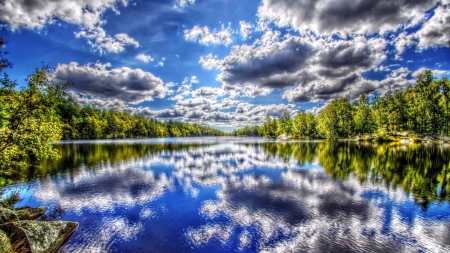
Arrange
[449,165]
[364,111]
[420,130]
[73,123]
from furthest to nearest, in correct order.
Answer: [73,123]
[364,111]
[420,130]
[449,165]

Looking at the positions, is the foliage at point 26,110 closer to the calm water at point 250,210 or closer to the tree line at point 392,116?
the calm water at point 250,210

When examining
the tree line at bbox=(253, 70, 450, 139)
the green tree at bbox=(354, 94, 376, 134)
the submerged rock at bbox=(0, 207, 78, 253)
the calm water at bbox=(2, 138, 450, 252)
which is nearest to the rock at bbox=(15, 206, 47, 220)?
the calm water at bbox=(2, 138, 450, 252)

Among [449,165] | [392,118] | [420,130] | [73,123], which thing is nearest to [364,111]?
[392,118]

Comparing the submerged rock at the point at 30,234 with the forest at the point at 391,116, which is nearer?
the submerged rock at the point at 30,234

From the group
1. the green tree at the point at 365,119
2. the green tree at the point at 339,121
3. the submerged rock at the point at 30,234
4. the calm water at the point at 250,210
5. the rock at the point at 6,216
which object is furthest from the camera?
the green tree at the point at 339,121

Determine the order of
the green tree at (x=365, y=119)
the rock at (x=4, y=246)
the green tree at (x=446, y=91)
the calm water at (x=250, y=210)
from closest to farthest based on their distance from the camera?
the rock at (x=4, y=246) → the calm water at (x=250, y=210) → the green tree at (x=446, y=91) → the green tree at (x=365, y=119)

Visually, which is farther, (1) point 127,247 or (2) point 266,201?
(2) point 266,201

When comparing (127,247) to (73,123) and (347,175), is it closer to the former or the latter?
(347,175)

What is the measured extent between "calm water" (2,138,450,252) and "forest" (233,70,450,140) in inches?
3232

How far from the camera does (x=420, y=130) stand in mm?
99875

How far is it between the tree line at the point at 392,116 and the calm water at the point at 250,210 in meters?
82.3

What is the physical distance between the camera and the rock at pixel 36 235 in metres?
10.3

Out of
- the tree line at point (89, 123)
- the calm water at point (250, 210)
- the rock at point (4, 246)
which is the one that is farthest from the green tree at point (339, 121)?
the tree line at point (89, 123)

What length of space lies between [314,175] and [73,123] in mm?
154588
